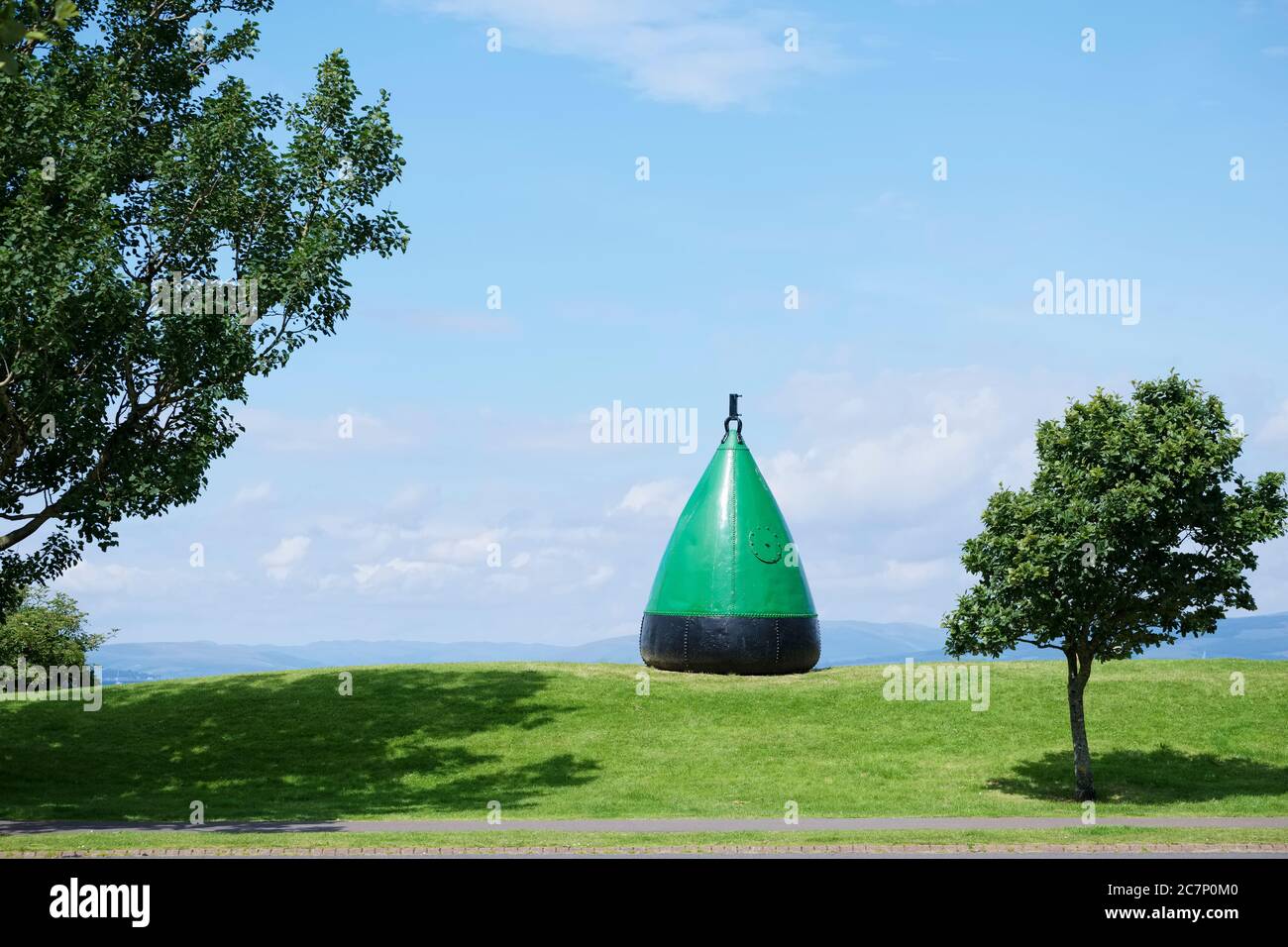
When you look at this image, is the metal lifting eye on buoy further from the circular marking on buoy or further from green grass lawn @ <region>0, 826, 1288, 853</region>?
green grass lawn @ <region>0, 826, 1288, 853</region>

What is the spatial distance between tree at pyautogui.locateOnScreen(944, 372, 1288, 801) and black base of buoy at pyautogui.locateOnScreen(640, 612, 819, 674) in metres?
9.46

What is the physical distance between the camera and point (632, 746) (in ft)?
104

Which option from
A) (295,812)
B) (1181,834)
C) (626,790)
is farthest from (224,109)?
(1181,834)

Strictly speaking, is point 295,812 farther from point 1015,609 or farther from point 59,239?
point 1015,609

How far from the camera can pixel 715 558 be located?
118 ft

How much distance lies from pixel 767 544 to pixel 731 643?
10.0 feet

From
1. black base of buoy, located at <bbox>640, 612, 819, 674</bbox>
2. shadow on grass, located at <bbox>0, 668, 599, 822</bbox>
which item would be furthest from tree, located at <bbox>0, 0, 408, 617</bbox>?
black base of buoy, located at <bbox>640, 612, 819, 674</bbox>

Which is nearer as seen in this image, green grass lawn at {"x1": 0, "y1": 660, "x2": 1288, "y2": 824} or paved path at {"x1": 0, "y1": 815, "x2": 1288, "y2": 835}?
paved path at {"x1": 0, "y1": 815, "x2": 1288, "y2": 835}

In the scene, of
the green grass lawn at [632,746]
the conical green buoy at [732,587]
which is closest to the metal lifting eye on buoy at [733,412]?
the conical green buoy at [732,587]

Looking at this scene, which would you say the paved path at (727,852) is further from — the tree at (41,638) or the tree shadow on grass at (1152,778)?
the tree at (41,638)

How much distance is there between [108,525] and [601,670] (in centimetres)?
1592

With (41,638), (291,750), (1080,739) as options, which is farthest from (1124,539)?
(41,638)

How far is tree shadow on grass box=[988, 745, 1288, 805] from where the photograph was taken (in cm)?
2784

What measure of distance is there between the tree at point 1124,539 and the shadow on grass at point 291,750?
425 inches
